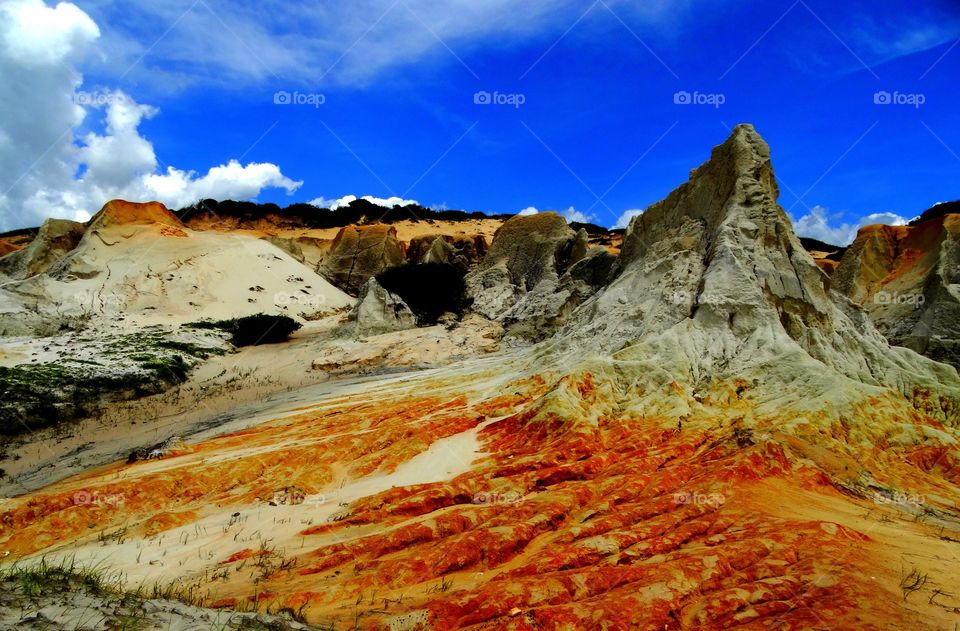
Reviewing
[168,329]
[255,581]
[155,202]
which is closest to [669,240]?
[255,581]

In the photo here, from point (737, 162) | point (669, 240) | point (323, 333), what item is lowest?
point (323, 333)

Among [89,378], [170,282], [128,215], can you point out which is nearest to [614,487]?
[89,378]

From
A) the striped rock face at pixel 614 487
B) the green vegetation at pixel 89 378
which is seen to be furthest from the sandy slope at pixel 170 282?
the striped rock face at pixel 614 487

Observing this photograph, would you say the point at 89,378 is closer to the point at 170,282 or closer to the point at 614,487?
the point at 170,282

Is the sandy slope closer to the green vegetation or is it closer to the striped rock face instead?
the green vegetation

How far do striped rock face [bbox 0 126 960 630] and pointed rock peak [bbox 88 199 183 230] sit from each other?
24.6m

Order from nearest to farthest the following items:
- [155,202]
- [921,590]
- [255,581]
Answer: [921,590] → [255,581] → [155,202]

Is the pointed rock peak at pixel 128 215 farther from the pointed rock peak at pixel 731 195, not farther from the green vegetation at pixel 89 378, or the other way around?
the pointed rock peak at pixel 731 195

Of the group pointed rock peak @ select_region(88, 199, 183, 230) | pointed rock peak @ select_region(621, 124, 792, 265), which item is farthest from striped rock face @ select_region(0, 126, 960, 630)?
pointed rock peak @ select_region(88, 199, 183, 230)

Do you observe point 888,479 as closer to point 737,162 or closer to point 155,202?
point 737,162

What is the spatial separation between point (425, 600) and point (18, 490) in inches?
369

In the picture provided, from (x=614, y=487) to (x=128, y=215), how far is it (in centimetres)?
3524

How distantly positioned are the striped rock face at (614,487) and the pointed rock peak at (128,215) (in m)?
24.6

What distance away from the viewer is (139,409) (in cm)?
1600
